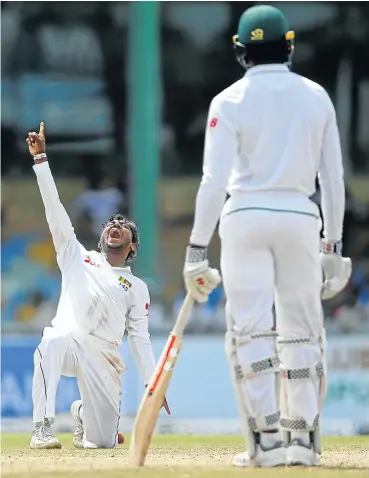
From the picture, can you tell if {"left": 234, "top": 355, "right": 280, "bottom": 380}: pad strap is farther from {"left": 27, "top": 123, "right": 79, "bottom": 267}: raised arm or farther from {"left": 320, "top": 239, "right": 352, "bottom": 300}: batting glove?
{"left": 27, "top": 123, "right": 79, "bottom": 267}: raised arm

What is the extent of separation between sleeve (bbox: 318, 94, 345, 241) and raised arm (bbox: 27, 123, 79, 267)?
5.89 ft

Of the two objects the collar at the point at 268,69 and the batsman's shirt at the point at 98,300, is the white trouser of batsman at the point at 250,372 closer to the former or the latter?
the collar at the point at 268,69

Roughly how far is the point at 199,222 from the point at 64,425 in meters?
5.73

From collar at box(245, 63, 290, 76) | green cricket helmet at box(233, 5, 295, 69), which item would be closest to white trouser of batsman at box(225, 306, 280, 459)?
collar at box(245, 63, 290, 76)

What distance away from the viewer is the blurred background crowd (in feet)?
54.7

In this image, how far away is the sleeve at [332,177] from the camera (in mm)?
5762

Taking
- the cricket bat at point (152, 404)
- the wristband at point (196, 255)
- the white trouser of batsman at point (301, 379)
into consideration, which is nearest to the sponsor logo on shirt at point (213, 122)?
the wristband at point (196, 255)

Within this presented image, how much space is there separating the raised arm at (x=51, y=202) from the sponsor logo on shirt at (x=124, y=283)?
1.02ft

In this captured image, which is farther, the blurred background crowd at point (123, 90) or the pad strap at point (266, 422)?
the blurred background crowd at point (123, 90)

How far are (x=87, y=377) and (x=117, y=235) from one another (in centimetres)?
78

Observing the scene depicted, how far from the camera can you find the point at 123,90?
56.4 feet

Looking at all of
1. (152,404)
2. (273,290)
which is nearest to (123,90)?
(152,404)

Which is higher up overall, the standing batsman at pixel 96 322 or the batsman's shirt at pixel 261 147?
the batsman's shirt at pixel 261 147

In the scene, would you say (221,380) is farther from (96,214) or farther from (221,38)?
(221,38)
